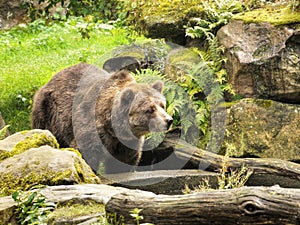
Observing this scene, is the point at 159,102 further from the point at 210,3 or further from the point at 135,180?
the point at 210,3

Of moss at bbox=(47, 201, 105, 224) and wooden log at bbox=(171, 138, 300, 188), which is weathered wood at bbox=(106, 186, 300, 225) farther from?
wooden log at bbox=(171, 138, 300, 188)

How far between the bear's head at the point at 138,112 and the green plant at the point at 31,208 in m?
2.95

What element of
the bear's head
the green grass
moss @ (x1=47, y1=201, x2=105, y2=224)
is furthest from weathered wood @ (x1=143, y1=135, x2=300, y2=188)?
the green grass

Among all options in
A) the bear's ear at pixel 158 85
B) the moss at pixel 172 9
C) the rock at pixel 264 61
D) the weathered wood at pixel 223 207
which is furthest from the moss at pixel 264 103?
the weathered wood at pixel 223 207

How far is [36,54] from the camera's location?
13898 mm

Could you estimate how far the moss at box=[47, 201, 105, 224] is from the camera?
5230 mm

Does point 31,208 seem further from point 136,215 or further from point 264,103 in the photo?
point 264,103

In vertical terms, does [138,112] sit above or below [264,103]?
above

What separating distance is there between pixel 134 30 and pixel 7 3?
6.68 m

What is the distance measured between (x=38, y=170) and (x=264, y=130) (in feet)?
14.7

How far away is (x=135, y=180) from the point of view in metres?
8.27

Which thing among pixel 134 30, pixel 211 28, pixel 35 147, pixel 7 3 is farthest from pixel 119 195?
pixel 7 3

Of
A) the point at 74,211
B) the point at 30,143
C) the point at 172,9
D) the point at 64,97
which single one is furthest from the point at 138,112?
the point at 172,9

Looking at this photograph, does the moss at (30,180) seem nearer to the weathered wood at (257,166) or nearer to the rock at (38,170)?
the rock at (38,170)
